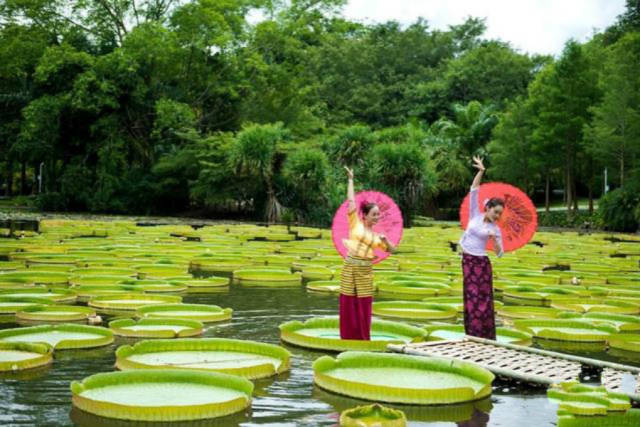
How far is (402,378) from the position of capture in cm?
660

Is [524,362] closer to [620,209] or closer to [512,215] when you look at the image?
[512,215]

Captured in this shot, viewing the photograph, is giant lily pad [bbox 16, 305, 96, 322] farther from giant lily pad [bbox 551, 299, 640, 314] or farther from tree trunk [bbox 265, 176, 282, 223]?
tree trunk [bbox 265, 176, 282, 223]

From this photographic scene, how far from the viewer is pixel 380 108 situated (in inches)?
2157

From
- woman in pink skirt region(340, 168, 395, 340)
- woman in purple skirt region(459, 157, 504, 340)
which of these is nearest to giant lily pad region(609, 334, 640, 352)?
woman in purple skirt region(459, 157, 504, 340)

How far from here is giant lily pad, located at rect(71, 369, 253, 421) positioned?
525cm

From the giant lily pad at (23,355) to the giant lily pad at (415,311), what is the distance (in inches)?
193

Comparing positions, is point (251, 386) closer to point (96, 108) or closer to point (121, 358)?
point (121, 358)

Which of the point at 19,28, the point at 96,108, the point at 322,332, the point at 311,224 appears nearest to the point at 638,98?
the point at 311,224

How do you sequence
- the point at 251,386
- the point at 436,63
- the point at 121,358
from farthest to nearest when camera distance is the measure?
1. the point at 436,63
2. the point at 121,358
3. the point at 251,386

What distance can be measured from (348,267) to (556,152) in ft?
108

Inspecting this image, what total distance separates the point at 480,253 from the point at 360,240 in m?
1.35

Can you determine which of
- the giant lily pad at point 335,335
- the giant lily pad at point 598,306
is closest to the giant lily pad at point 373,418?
the giant lily pad at point 335,335

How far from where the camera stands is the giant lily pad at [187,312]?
9.54 metres

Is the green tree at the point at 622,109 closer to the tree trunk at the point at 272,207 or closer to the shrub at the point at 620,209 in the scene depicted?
the shrub at the point at 620,209
